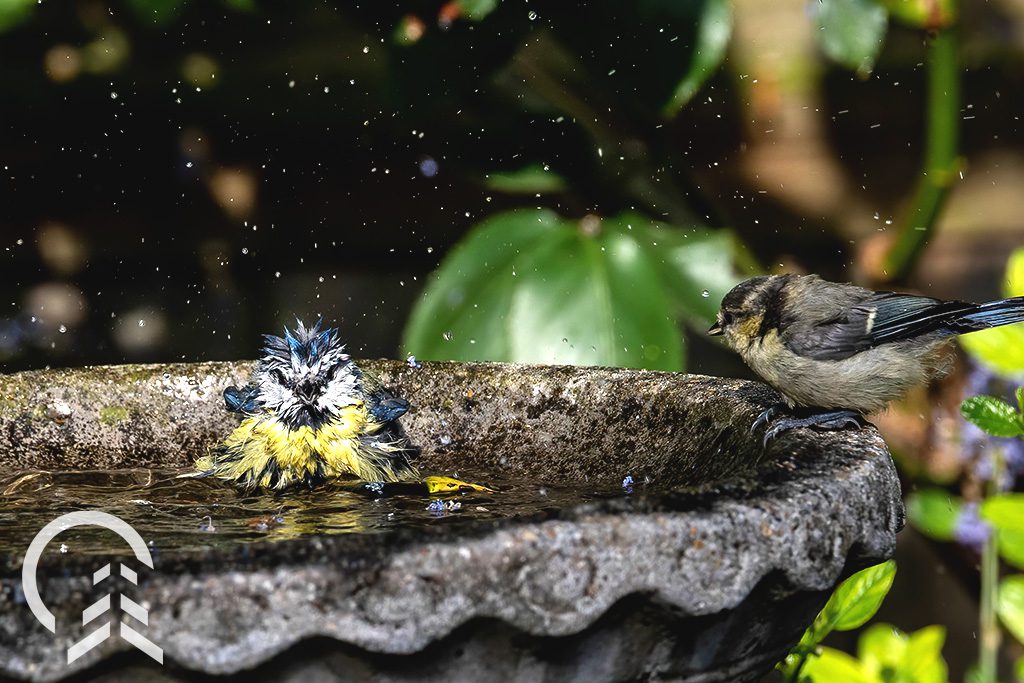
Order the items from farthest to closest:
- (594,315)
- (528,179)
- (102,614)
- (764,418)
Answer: (528,179), (594,315), (764,418), (102,614)

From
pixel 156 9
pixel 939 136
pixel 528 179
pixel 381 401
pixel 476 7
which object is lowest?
pixel 381 401

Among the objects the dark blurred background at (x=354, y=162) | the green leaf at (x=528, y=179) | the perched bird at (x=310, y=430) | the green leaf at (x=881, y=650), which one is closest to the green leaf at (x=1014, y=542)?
the green leaf at (x=881, y=650)

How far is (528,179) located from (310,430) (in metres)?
1.61

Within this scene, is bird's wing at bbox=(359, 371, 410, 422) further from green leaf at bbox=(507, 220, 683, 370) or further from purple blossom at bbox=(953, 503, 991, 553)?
purple blossom at bbox=(953, 503, 991, 553)

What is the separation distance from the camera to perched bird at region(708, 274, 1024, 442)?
7.78 ft

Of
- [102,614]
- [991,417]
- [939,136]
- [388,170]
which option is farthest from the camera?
[388,170]

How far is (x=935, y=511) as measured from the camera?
352cm

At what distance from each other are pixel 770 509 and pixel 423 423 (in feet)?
3.82

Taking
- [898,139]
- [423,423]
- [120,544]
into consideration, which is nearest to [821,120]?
[898,139]

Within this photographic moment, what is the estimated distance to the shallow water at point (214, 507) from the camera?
5.65 feet

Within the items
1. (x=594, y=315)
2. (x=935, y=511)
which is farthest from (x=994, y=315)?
(x=935, y=511)

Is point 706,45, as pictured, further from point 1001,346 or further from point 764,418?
point 764,418

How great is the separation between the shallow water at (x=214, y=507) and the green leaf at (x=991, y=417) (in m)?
0.64

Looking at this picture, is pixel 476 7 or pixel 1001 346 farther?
pixel 476 7
